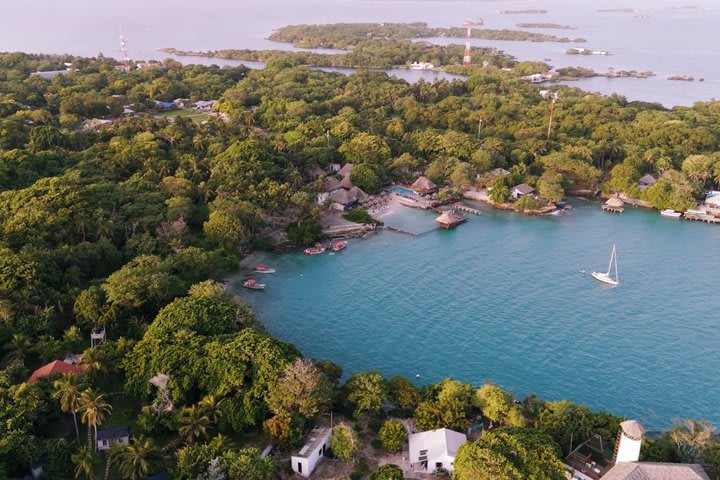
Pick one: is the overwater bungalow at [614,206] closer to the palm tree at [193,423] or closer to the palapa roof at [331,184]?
the palapa roof at [331,184]

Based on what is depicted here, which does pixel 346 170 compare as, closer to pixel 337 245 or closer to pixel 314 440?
pixel 337 245

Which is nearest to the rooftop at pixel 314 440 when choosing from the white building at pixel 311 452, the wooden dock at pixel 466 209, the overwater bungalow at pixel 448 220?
the white building at pixel 311 452

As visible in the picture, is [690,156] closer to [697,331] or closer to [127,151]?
[697,331]

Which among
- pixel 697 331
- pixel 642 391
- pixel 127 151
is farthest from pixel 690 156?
pixel 127 151

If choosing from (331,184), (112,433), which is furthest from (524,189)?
(112,433)

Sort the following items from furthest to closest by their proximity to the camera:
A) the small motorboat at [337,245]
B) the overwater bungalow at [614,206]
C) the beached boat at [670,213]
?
the overwater bungalow at [614,206], the beached boat at [670,213], the small motorboat at [337,245]

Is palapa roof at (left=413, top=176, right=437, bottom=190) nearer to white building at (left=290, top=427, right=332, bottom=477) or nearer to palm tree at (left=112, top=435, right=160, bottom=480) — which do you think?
white building at (left=290, top=427, right=332, bottom=477)
